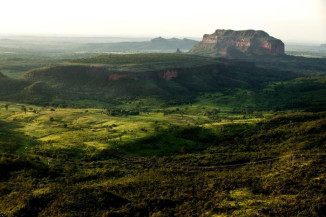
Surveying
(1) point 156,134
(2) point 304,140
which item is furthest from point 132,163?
(2) point 304,140

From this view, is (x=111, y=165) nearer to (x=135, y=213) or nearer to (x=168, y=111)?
(x=135, y=213)

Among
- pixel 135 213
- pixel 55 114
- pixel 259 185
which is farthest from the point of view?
pixel 55 114

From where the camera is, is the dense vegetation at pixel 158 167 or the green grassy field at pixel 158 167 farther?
the green grassy field at pixel 158 167

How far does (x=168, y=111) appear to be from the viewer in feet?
632

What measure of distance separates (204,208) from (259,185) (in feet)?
64.3

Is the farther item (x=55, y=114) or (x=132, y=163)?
(x=55, y=114)

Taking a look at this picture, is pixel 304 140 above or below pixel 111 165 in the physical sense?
above

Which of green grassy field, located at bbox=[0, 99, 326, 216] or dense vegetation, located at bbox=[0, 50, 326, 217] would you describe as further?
green grassy field, located at bbox=[0, 99, 326, 216]

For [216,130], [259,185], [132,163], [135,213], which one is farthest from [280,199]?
[216,130]

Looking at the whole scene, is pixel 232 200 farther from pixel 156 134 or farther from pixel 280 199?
pixel 156 134

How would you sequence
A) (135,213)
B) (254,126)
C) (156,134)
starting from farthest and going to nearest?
(254,126)
(156,134)
(135,213)

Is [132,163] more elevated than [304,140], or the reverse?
[304,140]

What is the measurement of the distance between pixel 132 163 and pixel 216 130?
157 ft

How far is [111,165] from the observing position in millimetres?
102125
